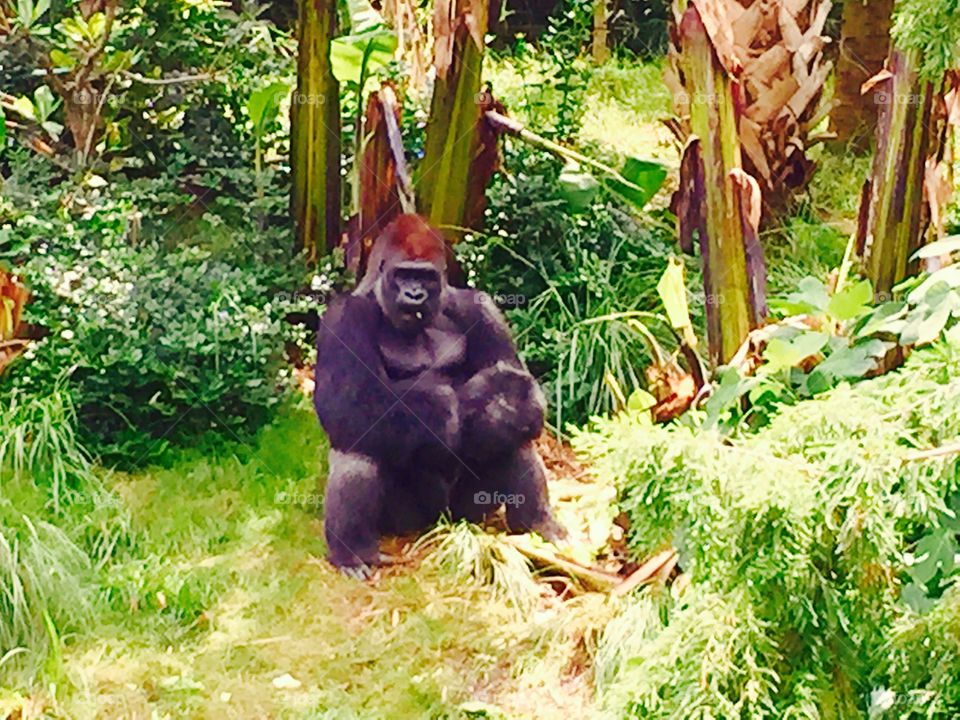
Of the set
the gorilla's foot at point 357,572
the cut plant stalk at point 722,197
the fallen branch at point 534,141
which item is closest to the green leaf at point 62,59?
the fallen branch at point 534,141

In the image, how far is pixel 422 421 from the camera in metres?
3.70

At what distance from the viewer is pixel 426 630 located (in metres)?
3.54

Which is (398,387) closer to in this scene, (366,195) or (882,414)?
(366,195)

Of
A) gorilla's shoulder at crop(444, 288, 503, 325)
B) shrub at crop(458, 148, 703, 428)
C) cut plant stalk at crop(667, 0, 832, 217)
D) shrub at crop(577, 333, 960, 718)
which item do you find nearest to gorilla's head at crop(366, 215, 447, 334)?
gorilla's shoulder at crop(444, 288, 503, 325)

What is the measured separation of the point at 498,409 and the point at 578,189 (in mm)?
1780

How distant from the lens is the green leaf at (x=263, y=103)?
18.3ft

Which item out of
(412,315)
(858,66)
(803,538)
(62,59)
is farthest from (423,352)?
(858,66)

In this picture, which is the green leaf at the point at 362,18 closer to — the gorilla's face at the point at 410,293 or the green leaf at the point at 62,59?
the green leaf at the point at 62,59

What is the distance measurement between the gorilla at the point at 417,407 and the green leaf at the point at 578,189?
148 centimetres

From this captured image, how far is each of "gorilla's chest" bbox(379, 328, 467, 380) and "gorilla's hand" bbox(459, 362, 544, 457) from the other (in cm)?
10

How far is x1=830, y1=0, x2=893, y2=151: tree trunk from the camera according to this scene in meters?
6.82

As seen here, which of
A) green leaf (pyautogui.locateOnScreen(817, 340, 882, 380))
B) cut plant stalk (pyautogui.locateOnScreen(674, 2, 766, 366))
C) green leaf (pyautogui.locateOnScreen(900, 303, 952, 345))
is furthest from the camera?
cut plant stalk (pyautogui.locateOnScreen(674, 2, 766, 366))

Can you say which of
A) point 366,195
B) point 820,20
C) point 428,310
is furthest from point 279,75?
point 428,310

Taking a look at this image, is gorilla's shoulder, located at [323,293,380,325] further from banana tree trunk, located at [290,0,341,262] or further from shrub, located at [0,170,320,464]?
banana tree trunk, located at [290,0,341,262]
